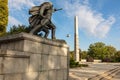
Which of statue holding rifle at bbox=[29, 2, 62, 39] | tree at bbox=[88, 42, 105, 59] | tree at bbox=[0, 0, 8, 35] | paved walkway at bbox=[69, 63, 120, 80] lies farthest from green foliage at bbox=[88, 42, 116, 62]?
statue holding rifle at bbox=[29, 2, 62, 39]

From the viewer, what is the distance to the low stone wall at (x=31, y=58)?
5.68m

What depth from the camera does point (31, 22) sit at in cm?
847

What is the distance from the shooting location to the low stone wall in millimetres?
5684

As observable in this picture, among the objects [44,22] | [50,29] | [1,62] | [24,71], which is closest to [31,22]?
[44,22]

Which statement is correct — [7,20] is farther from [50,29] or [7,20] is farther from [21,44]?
[21,44]

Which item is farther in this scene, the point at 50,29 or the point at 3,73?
the point at 50,29

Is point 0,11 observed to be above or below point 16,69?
above

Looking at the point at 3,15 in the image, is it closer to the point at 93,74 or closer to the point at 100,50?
the point at 93,74

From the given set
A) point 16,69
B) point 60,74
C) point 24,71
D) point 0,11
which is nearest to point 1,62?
point 16,69

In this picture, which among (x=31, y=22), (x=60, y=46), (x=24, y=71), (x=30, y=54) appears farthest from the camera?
(x=60, y=46)

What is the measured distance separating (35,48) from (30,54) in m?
0.42

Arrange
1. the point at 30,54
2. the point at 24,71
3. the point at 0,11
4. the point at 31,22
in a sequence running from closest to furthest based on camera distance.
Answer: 1. the point at 24,71
2. the point at 30,54
3. the point at 31,22
4. the point at 0,11

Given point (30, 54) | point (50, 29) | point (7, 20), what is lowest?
point (30, 54)

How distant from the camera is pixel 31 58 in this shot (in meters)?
6.87
